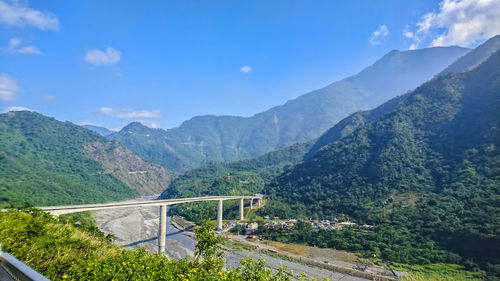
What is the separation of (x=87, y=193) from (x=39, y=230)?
8541 cm

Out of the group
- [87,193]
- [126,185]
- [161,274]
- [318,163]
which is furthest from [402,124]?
[126,185]

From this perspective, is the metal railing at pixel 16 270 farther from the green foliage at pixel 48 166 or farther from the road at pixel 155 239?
the green foliage at pixel 48 166

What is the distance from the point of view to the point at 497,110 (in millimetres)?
71500

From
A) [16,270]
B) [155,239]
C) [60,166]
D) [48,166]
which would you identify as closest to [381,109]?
[155,239]

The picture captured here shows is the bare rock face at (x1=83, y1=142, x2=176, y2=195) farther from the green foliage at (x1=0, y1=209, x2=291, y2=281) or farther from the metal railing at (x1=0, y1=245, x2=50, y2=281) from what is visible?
the metal railing at (x1=0, y1=245, x2=50, y2=281)

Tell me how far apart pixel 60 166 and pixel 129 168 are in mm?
41061

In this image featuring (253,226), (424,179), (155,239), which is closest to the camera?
(155,239)

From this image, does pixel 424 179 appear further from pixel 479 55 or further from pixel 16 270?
pixel 479 55

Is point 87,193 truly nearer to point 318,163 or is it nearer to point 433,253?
point 318,163

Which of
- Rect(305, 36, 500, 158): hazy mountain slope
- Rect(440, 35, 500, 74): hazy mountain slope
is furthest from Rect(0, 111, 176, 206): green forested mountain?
Rect(440, 35, 500, 74): hazy mountain slope

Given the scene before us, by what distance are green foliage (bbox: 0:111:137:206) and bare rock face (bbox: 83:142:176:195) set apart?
6278 mm

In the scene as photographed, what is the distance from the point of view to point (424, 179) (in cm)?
6247

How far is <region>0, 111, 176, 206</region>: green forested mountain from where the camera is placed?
68.4 meters

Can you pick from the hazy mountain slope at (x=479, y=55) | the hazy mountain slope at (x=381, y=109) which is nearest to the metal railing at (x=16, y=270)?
the hazy mountain slope at (x=381, y=109)
